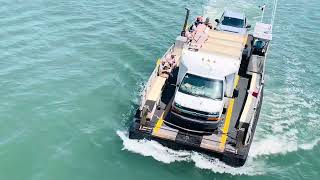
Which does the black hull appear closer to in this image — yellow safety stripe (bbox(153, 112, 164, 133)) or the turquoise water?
yellow safety stripe (bbox(153, 112, 164, 133))

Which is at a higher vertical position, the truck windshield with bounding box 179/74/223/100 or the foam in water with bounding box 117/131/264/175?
the truck windshield with bounding box 179/74/223/100

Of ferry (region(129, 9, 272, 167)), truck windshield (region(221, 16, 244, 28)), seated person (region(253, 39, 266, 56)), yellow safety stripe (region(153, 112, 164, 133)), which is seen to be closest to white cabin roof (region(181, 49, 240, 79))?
ferry (region(129, 9, 272, 167))

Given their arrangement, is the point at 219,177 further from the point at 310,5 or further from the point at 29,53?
the point at 310,5

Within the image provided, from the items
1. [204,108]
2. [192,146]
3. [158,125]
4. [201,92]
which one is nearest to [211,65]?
[201,92]

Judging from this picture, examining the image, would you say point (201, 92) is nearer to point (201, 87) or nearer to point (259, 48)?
point (201, 87)

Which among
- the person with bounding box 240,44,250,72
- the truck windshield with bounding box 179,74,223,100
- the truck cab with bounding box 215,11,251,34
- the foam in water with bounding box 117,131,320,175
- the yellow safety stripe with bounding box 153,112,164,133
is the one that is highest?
the truck cab with bounding box 215,11,251,34

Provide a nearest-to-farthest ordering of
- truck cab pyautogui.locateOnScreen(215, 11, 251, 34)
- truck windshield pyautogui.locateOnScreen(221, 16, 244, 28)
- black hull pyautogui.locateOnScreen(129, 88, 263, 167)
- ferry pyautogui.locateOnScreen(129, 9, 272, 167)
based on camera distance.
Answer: black hull pyautogui.locateOnScreen(129, 88, 263, 167)
ferry pyautogui.locateOnScreen(129, 9, 272, 167)
truck cab pyautogui.locateOnScreen(215, 11, 251, 34)
truck windshield pyautogui.locateOnScreen(221, 16, 244, 28)
